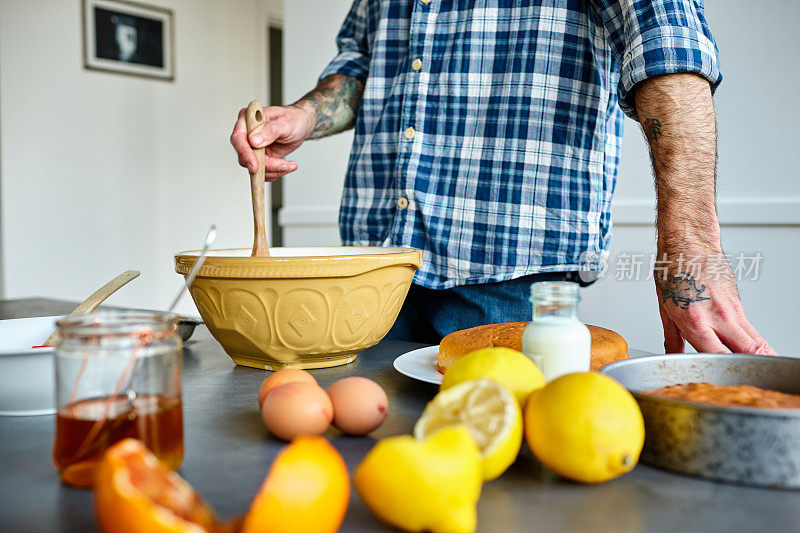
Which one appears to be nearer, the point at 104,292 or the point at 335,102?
the point at 104,292

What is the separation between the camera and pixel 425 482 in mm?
411

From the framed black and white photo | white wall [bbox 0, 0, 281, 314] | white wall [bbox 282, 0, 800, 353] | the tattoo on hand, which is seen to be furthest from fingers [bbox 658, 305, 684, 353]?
the framed black and white photo

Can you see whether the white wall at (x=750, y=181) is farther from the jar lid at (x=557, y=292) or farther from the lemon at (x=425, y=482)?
the lemon at (x=425, y=482)

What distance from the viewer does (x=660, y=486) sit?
1.73ft

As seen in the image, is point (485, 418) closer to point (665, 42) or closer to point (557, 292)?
point (557, 292)

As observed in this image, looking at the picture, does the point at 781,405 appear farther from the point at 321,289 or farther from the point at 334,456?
the point at 321,289

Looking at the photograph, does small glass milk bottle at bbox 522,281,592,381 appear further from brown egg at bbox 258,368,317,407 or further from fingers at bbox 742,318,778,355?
fingers at bbox 742,318,778,355

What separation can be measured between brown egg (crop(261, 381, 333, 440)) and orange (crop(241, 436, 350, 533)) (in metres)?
0.18

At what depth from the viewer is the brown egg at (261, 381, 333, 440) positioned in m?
0.60

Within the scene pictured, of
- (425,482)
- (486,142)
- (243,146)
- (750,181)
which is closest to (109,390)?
(425,482)

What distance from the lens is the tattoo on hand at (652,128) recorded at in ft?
3.39

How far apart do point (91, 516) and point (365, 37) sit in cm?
137

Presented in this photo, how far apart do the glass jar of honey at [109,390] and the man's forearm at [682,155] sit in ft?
2.46

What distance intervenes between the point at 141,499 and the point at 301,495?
0.29ft
